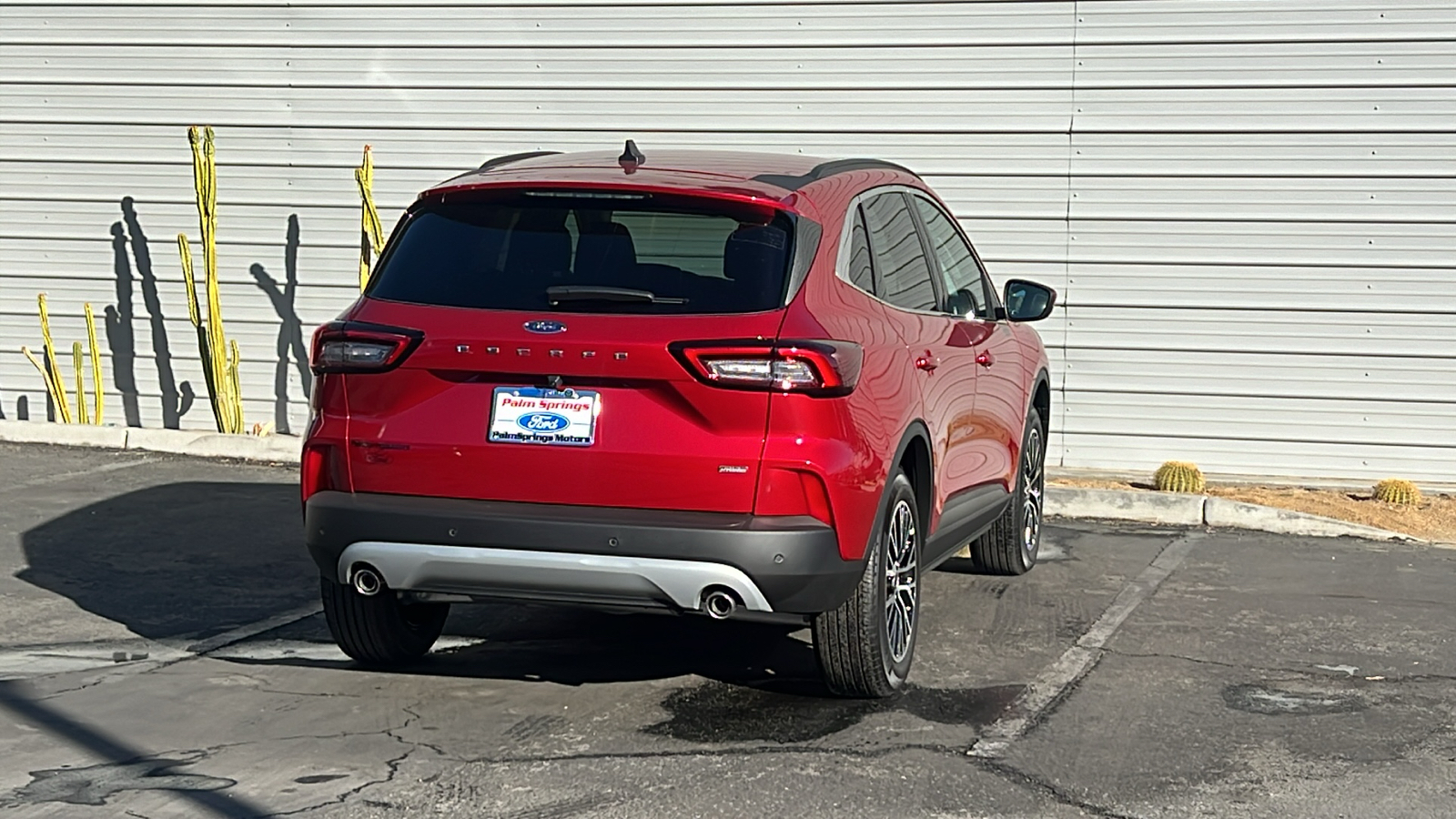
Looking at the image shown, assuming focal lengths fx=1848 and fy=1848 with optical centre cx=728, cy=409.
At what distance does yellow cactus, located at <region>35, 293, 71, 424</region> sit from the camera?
12422 mm

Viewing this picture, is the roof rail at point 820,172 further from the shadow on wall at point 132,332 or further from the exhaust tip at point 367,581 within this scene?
the shadow on wall at point 132,332

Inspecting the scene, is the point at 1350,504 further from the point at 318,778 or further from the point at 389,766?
the point at 318,778

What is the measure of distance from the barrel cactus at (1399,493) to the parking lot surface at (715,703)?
1.80 meters

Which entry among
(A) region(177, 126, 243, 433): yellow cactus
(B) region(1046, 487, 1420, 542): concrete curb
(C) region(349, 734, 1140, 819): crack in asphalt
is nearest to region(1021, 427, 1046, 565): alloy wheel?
(B) region(1046, 487, 1420, 542): concrete curb

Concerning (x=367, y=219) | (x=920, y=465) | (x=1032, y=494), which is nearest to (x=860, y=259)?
(x=920, y=465)

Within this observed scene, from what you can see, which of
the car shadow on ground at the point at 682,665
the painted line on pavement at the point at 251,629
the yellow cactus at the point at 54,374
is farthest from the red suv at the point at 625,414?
the yellow cactus at the point at 54,374

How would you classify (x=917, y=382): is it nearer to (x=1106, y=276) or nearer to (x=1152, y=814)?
(x=1152, y=814)

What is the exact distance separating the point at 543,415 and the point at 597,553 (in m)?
0.44

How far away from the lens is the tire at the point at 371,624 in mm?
6094

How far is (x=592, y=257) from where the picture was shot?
5695mm

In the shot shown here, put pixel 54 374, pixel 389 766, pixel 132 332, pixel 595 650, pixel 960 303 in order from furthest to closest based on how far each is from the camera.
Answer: pixel 132 332
pixel 54 374
pixel 960 303
pixel 595 650
pixel 389 766

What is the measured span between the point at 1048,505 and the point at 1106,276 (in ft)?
5.77

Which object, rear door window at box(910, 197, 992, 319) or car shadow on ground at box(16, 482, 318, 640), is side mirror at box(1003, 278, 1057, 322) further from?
car shadow on ground at box(16, 482, 318, 640)

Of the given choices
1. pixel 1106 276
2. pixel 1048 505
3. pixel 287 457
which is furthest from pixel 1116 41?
pixel 287 457
